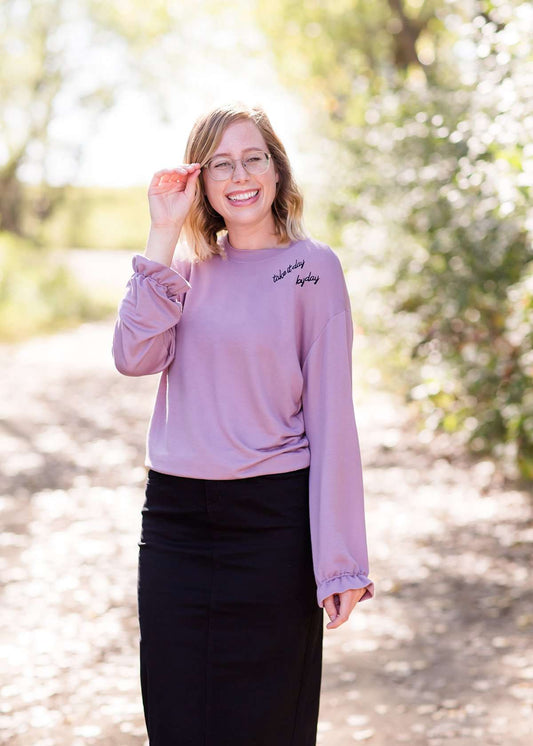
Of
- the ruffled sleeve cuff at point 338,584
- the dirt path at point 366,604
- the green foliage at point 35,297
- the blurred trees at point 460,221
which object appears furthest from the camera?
the green foliage at point 35,297

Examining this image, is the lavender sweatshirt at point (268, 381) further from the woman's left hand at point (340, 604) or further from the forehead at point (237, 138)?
the forehead at point (237, 138)

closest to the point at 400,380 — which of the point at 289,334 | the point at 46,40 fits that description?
the point at 289,334

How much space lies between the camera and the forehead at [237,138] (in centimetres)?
255

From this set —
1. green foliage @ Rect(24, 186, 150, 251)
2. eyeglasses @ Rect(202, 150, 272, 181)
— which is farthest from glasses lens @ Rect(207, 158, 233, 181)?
green foliage @ Rect(24, 186, 150, 251)

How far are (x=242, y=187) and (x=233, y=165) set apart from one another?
0.06m

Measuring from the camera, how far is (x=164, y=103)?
23.4m

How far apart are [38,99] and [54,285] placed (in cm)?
526

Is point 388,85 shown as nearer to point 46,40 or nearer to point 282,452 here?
point 282,452

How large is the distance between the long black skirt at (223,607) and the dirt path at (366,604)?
1.53 meters

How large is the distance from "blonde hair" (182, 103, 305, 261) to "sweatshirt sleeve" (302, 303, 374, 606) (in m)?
0.34

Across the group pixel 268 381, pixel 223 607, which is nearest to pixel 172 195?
pixel 268 381

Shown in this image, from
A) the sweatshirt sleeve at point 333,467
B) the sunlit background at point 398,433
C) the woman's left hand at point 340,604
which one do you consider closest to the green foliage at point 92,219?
the sunlit background at point 398,433

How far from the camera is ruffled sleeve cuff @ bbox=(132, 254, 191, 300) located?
249 cm

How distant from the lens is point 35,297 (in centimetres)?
1888
